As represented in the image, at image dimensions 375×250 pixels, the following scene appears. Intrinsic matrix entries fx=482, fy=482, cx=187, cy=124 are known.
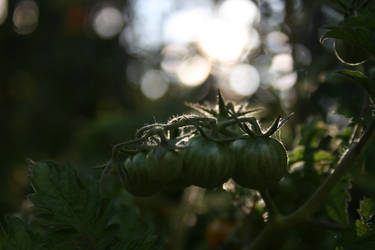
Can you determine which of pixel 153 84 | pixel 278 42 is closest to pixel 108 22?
pixel 153 84

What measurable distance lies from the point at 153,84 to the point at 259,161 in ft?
32.0

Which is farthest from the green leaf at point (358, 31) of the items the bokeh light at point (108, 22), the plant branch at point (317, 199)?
the bokeh light at point (108, 22)

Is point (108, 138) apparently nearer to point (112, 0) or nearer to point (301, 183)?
point (301, 183)

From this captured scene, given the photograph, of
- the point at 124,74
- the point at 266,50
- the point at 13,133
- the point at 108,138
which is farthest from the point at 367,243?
the point at 124,74

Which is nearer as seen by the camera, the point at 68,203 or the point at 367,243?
the point at 367,243

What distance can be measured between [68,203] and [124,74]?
6777mm

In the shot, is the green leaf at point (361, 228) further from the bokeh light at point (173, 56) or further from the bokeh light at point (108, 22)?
the bokeh light at point (108, 22)

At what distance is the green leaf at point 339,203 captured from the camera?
3.96ft

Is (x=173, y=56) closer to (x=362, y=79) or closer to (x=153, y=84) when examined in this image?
(x=153, y=84)

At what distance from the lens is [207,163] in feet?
2.87

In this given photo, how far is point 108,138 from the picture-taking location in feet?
10.9

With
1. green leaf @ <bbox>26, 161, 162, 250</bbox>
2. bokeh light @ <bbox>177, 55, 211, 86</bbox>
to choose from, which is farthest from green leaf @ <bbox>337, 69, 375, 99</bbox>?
bokeh light @ <bbox>177, 55, 211, 86</bbox>

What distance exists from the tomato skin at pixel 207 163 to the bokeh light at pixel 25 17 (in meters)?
8.22

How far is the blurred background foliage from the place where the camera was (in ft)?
5.06
